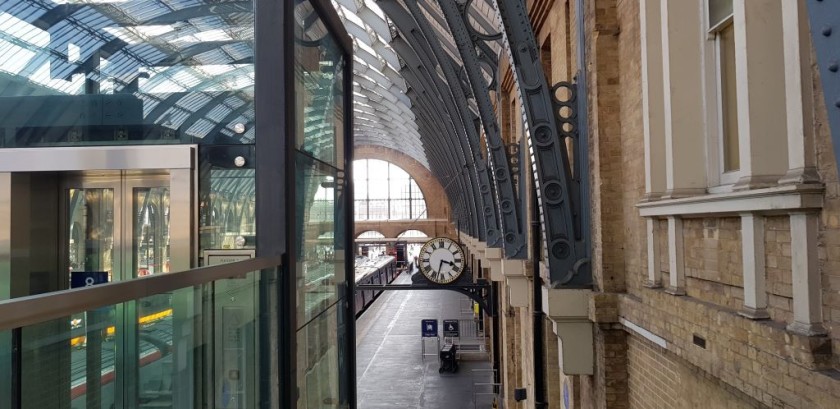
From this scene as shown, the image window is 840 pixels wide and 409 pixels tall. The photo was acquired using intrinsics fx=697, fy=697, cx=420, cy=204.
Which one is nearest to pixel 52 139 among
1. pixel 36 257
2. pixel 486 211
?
pixel 36 257

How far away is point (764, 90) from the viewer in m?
2.70

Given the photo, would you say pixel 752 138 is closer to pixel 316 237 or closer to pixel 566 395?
pixel 316 237

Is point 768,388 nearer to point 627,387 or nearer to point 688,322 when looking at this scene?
point 688,322

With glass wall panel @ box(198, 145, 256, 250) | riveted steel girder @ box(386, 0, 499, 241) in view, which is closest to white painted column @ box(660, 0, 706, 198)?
glass wall panel @ box(198, 145, 256, 250)

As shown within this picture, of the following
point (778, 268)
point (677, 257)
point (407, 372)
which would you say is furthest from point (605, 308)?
point (407, 372)

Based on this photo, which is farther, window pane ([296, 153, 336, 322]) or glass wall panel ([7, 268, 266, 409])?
window pane ([296, 153, 336, 322])

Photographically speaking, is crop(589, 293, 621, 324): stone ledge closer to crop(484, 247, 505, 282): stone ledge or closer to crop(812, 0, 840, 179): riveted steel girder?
crop(812, 0, 840, 179): riveted steel girder

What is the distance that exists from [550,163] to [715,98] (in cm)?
220

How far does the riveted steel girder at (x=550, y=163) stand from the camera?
557cm

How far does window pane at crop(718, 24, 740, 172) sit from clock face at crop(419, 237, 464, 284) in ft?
41.3

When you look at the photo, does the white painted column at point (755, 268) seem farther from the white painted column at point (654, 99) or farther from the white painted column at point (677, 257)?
the white painted column at point (654, 99)

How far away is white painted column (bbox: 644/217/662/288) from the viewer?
13.8 feet

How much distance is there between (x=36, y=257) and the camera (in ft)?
13.5

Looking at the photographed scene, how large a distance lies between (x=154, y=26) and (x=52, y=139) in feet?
2.99
